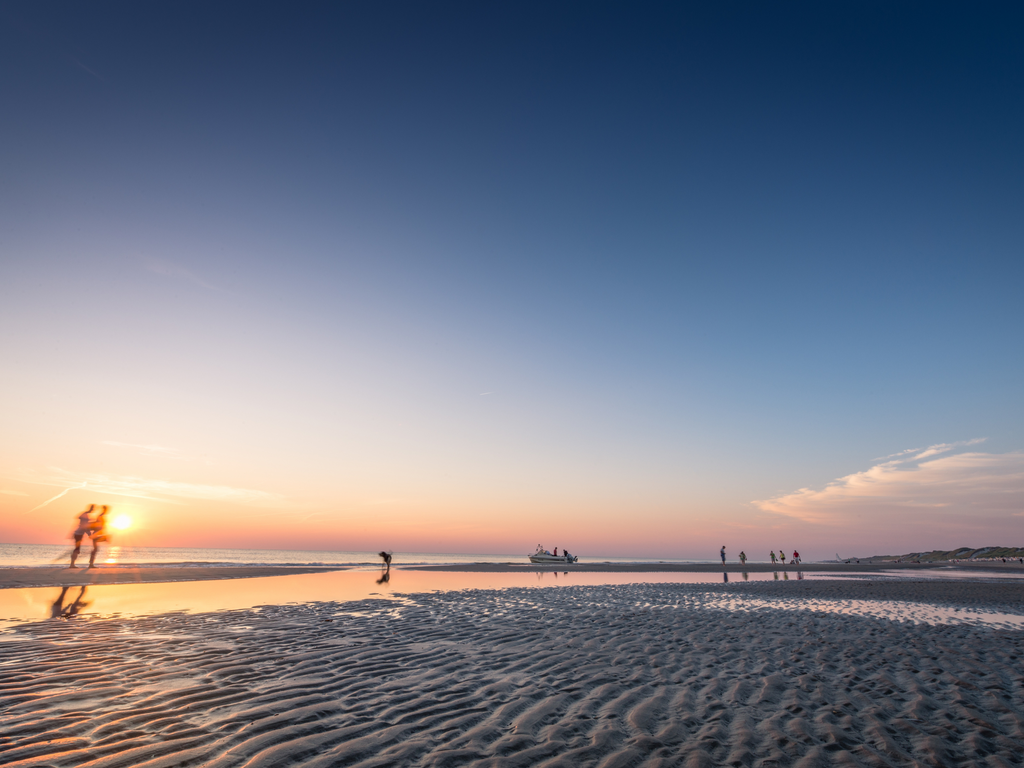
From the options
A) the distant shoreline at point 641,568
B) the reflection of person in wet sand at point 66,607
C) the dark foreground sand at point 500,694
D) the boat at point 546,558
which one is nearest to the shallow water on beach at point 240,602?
the reflection of person in wet sand at point 66,607

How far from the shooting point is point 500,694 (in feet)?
22.7

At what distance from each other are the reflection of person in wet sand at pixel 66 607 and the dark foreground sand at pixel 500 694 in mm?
1939

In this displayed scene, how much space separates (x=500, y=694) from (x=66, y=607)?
14468 millimetres

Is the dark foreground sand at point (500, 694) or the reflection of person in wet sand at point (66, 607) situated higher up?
the reflection of person in wet sand at point (66, 607)

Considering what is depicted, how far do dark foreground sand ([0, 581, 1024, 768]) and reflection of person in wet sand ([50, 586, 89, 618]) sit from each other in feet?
6.36

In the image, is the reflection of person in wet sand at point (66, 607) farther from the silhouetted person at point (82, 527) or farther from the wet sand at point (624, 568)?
the wet sand at point (624, 568)

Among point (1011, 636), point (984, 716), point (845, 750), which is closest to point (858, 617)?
point (1011, 636)

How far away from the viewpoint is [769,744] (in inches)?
209

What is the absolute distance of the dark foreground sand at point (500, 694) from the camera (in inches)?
196

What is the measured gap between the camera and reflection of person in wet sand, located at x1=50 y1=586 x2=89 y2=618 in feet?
42.2

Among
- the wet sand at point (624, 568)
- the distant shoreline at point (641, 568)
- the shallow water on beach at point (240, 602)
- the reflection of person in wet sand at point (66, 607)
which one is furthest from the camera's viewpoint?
the distant shoreline at point (641, 568)

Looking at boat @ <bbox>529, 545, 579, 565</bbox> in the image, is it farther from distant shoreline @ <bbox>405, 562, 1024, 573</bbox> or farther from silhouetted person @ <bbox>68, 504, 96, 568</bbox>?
silhouetted person @ <bbox>68, 504, 96, 568</bbox>

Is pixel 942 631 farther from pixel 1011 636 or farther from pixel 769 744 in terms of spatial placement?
pixel 769 744

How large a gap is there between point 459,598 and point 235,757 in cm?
1614
